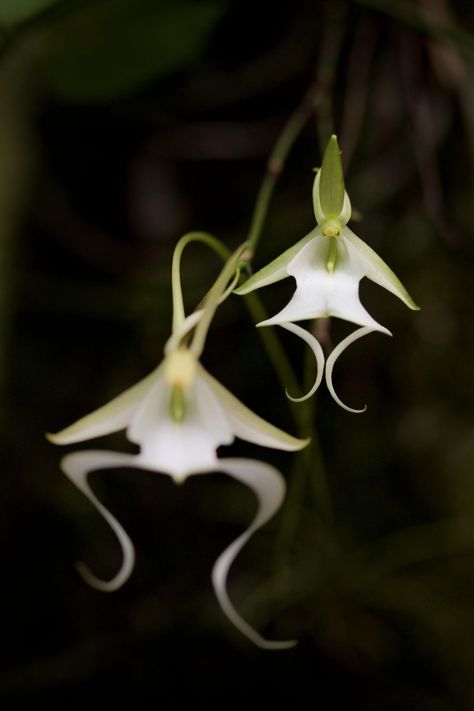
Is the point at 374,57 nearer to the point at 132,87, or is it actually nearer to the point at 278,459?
the point at 132,87

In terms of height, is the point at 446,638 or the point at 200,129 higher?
the point at 200,129

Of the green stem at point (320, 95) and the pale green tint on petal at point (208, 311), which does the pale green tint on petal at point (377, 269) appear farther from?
the green stem at point (320, 95)

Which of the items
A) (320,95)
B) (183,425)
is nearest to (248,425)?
(183,425)

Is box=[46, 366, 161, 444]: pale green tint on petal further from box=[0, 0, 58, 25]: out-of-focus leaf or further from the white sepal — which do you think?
box=[0, 0, 58, 25]: out-of-focus leaf

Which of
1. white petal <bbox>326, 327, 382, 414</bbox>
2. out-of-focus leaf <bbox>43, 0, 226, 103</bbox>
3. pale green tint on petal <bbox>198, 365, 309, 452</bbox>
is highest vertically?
out-of-focus leaf <bbox>43, 0, 226, 103</bbox>

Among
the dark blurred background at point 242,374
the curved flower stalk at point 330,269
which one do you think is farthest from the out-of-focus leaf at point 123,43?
the curved flower stalk at point 330,269

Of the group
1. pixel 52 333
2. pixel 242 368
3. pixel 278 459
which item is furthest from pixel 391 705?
pixel 52 333

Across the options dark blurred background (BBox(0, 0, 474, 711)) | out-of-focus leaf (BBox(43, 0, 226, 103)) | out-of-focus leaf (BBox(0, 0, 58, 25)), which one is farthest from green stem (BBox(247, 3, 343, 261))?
out-of-focus leaf (BBox(0, 0, 58, 25))
